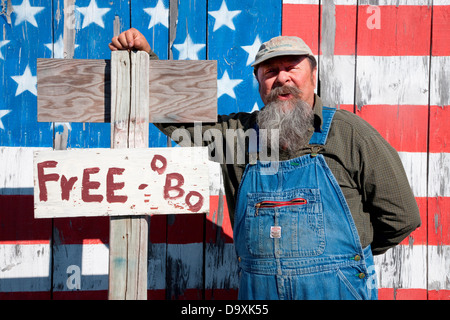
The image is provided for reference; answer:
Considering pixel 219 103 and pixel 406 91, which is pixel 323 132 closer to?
pixel 219 103

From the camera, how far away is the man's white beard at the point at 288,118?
201cm

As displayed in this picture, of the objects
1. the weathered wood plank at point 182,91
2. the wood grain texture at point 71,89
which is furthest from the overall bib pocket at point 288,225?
the wood grain texture at point 71,89

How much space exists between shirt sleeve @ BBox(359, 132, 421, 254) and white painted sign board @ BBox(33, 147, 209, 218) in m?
0.79

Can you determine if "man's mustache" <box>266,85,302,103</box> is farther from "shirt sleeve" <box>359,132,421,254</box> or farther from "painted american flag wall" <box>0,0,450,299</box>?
"painted american flag wall" <box>0,0,450,299</box>

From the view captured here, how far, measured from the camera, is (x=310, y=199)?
1865 millimetres

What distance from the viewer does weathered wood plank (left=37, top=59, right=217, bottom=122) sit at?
1761mm

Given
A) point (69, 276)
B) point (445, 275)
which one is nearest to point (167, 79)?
point (69, 276)

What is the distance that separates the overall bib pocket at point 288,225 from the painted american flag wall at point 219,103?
785mm

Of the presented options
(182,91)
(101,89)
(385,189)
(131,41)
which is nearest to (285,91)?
(182,91)

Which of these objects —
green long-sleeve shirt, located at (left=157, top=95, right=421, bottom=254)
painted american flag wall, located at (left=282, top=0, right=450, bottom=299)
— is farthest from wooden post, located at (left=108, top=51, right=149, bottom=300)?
painted american flag wall, located at (left=282, top=0, right=450, bottom=299)

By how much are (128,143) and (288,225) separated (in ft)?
2.63

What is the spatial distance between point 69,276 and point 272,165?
1588 mm

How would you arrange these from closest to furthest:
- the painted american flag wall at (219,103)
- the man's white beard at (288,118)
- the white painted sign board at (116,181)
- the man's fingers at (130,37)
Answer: the white painted sign board at (116,181), the man's fingers at (130,37), the man's white beard at (288,118), the painted american flag wall at (219,103)

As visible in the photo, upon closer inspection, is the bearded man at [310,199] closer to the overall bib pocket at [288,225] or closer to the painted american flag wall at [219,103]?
the overall bib pocket at [288,225]
